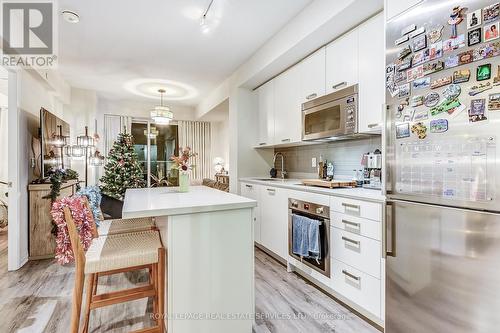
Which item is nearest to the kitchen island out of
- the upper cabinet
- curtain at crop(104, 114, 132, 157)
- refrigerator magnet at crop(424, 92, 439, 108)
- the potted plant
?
refrigerator magnet at crop(424, 92, 439, 108)

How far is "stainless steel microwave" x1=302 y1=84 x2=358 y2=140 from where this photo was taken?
7.84ft

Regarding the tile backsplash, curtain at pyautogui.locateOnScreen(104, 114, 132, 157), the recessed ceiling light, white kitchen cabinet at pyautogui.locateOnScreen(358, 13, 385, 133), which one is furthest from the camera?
curtain at pyautogui.locateOnScreen(104, 114, 132, 157)

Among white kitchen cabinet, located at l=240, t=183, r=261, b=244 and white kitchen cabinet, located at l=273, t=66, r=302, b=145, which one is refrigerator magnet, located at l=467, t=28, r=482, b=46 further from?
white kitchen cabinet, located at l=240, t=183, r=261, b=244

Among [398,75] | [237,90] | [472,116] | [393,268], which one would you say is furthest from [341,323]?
[237,90]

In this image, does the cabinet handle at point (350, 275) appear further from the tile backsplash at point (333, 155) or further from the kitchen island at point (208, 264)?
the tile backsplash at point (333, 155)

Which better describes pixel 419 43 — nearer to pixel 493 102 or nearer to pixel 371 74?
pixel 493 102

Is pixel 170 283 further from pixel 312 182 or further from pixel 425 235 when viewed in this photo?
pixel 312 182

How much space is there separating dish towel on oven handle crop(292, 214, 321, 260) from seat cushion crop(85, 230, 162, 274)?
4.41 ft

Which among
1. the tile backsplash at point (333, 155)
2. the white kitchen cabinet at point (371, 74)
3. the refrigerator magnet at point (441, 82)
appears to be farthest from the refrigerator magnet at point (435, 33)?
the tile backsplash at point (333, 155)

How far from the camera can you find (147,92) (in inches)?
217

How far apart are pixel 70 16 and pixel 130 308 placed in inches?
114

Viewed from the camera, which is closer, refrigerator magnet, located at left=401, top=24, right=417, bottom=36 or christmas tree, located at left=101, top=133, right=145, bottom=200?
refrigerator magnet, located at left=401, top=24, right=417, bottom=36

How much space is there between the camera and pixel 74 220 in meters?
1.61

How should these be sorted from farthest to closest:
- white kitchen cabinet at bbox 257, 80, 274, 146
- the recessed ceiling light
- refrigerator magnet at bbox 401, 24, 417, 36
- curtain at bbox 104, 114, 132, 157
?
curtain at bbox 104, 114, 132, 157
white kitchen cabinet at bbox 257, 80, 274, 146
the recessed ceiling light
refrigerator magnet at bbox 401, 24, 417, 36
